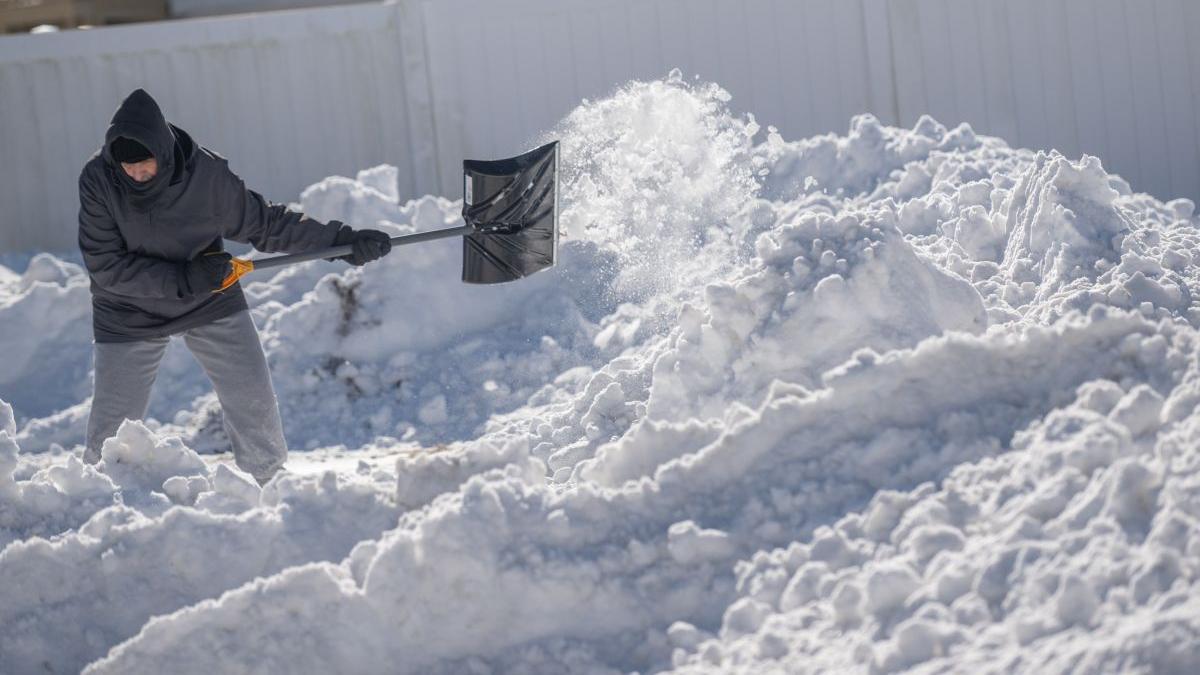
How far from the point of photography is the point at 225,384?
15.6 ft

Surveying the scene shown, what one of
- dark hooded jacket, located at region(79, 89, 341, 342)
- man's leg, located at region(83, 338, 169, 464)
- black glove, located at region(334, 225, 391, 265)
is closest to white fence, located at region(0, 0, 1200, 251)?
black glove, located at region(334, 225, 391, 265)

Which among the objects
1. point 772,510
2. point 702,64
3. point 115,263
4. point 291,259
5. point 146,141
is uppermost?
point 146,141

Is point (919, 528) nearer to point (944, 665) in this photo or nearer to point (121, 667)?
point (944, 665)

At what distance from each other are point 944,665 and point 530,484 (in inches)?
48.9

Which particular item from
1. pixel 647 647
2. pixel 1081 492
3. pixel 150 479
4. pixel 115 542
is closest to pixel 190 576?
pixel 115 542

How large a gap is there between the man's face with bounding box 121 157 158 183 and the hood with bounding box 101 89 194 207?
0.02m

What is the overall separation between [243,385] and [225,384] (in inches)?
2.4

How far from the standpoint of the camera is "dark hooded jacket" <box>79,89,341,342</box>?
4.41 meters

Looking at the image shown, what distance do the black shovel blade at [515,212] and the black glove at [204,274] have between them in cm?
116

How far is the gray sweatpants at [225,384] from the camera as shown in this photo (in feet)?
15.3

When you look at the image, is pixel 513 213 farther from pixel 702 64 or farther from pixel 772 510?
pixel 702 64

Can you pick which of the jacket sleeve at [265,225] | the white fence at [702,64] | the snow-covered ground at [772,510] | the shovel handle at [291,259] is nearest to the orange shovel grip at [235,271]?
the shovel handle at [291,259]

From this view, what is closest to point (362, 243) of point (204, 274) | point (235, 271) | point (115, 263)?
point (235, 271)

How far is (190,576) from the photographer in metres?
3.46
